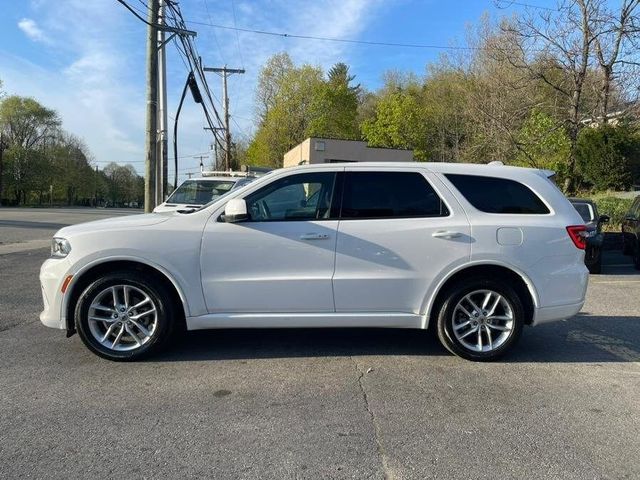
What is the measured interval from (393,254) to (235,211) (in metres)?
1.46

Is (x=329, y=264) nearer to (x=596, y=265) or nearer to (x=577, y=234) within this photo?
(x=577, y=234)

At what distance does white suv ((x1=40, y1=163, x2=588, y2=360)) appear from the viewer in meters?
4.57

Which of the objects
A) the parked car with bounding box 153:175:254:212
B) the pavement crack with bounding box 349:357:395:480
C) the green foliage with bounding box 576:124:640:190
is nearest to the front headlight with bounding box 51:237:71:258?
the pavement crack with bounding box 349:357:395:480

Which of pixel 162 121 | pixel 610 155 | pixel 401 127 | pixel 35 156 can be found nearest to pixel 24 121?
pixel 35 156

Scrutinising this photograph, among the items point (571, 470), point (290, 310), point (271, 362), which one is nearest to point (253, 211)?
point (290, 310)

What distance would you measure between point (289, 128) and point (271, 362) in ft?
146

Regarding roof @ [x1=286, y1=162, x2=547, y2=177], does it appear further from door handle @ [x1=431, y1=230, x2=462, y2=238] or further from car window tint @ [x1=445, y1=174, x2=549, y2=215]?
door handle @ [x1=431, y1=230, x2=462, y2=238]

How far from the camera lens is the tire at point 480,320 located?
4.72m

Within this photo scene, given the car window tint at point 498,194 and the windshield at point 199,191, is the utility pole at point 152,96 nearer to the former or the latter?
the windshield at point 199,191

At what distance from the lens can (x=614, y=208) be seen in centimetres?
1633

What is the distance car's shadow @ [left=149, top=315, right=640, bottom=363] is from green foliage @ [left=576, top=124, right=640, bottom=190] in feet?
53.6

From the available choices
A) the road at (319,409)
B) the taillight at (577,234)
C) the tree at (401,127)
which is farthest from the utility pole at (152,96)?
the tree at (401,127)

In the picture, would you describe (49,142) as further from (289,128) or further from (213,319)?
(213,319)

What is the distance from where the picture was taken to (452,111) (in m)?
43.9
